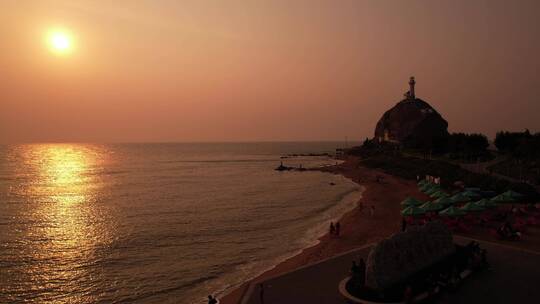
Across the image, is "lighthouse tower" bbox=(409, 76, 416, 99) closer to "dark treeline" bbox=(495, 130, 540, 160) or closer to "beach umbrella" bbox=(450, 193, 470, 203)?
"dark treeline" bbox=(495, 130, 540, 160)

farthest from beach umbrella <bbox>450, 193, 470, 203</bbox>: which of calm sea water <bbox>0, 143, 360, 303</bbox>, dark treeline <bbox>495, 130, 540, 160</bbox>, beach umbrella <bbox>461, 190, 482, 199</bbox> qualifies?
dark treeline <bbox>495, 130, 540, 160</bbox>

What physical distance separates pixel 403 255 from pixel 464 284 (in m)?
3.29

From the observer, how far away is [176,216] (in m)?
42.8

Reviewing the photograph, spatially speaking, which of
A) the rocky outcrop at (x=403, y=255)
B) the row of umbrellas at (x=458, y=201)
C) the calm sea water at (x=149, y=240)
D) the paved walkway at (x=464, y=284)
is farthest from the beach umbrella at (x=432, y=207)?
the rocky outcrop at (x=403, y=255)

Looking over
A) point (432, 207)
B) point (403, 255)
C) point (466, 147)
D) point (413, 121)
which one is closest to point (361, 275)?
point (403, 255)

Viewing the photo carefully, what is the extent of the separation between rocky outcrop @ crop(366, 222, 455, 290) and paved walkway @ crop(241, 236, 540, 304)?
1332 millimetres

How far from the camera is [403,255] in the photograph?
14.1 meters

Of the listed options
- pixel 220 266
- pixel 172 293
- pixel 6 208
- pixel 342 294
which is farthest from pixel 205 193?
pixel 342 294

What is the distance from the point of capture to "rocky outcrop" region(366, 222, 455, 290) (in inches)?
536

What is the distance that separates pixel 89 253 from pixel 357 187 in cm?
4965

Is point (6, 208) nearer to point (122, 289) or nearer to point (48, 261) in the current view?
point (48, 261)

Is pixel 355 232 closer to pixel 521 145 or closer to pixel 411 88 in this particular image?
pixel 521 145

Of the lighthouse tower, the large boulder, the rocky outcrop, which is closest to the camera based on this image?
the rocky outcrop

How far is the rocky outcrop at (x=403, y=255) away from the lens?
13.6 meters
